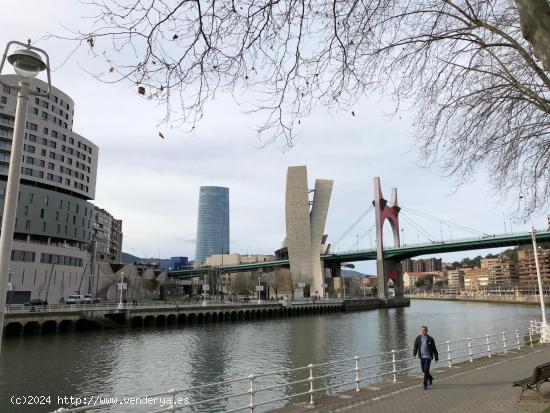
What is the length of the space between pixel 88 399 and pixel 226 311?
151ft

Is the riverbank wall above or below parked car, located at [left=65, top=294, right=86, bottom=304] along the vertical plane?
below

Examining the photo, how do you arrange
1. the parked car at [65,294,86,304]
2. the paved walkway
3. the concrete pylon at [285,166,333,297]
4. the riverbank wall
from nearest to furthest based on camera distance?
the paved walkway → the riverbank wall → the parked car at [65,294,86,304] → the concrete pylon at [285,166,333,297]

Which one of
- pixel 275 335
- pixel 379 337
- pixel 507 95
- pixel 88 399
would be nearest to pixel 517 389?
pixel 507 95

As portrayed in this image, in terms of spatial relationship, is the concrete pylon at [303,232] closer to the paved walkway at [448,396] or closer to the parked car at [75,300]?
the parked car at [75,300]

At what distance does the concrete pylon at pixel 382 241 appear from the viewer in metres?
108

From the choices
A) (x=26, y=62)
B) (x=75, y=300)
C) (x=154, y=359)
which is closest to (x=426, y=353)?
(x=26, y=62)

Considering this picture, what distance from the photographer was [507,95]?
8.94 meters

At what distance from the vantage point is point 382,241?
367 ft

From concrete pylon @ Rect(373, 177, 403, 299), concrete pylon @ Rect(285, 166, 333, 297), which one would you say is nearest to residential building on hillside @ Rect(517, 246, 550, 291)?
concrete pylon @ Rect(373, 177, 403, 299)

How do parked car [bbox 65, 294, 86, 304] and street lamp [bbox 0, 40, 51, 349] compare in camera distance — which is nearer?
street lamp [bbox 0, 40, 51, 349]

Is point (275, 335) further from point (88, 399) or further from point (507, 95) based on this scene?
point (507, 95)

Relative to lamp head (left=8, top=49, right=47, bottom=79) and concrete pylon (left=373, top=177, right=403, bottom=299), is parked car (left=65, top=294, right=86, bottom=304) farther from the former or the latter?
concrete pylon (left=373, top=177, right=403, bottom=299)

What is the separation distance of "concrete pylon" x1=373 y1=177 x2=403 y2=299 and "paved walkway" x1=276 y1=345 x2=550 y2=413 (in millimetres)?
95028

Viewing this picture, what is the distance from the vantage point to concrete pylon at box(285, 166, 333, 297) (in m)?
115
